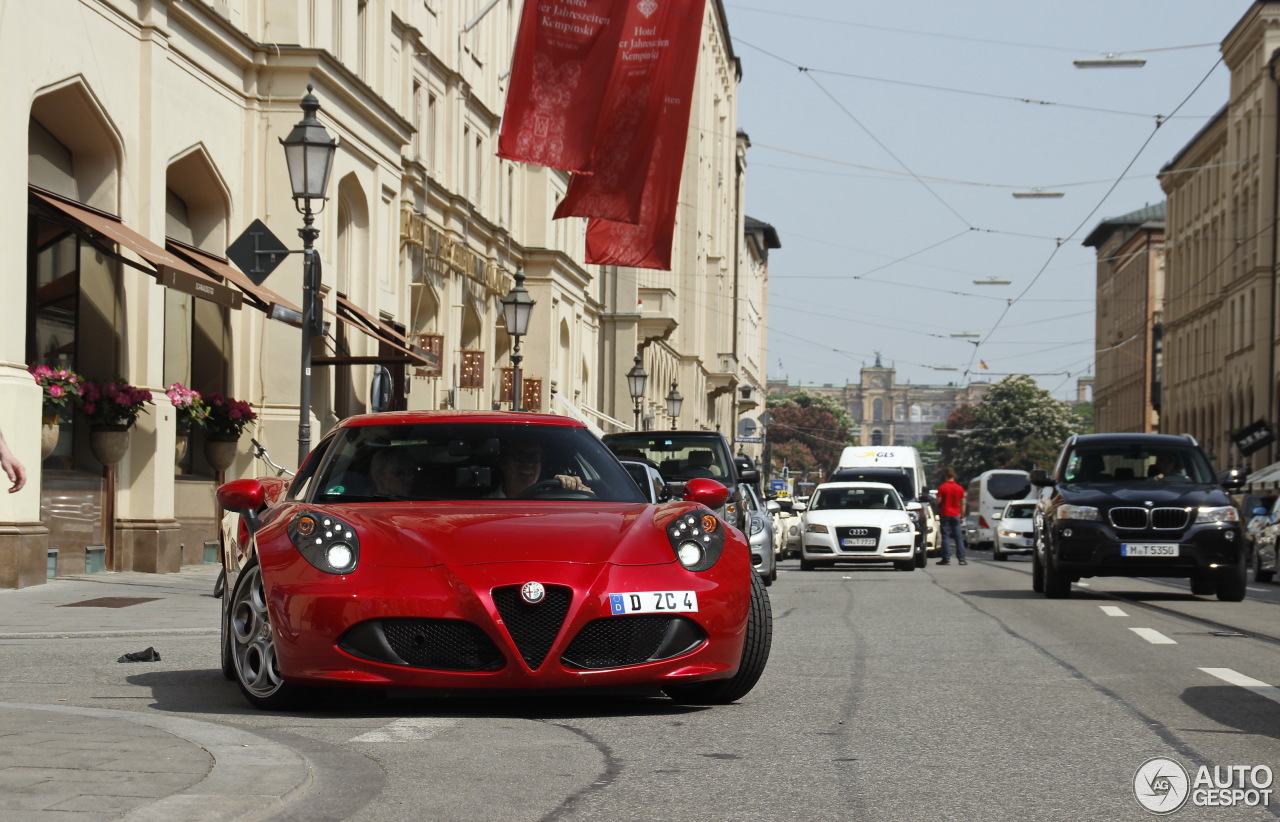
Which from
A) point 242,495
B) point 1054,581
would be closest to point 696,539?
point 242,495

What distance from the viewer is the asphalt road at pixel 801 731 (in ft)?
18.2

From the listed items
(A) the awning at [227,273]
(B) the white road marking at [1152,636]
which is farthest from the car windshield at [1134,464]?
(A) the awning at [227,273]

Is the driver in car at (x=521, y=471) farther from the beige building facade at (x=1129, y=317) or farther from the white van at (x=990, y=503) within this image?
the beige building facade at (x=1129, y=317)

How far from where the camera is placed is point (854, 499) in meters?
32.3

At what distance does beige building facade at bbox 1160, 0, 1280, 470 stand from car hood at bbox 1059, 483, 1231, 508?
157 feet

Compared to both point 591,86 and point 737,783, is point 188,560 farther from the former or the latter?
point 737,783

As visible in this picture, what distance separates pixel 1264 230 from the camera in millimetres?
66875

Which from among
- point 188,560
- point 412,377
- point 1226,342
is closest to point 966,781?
point 188,560

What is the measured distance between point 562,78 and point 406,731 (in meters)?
19.3

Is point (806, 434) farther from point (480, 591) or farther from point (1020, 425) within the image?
point (480, 591)

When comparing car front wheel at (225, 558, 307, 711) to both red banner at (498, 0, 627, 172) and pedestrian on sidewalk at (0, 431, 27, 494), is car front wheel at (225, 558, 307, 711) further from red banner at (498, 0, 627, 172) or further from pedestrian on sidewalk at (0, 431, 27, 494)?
red banner at (498, 0, 627, 172)

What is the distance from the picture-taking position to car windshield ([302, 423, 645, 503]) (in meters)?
8.44

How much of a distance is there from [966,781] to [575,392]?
45.4 metres

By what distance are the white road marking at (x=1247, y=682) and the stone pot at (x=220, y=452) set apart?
15676mm
